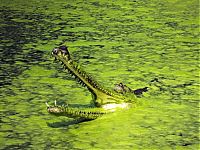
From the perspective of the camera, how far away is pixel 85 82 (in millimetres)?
1845

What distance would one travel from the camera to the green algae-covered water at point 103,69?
68.1 inches

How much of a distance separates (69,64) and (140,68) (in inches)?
27.5

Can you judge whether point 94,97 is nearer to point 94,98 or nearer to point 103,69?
point 94,98

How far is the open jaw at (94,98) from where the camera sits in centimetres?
176

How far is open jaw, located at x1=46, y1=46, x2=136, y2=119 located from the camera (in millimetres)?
1761

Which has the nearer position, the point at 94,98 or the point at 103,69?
the point at 94,98

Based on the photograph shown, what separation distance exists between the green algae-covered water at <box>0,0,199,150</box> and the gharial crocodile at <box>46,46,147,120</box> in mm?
30

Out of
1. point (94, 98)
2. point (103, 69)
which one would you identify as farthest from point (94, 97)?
point (103, 69)

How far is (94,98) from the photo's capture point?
192cm

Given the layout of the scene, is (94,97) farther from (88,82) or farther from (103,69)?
(103,69)

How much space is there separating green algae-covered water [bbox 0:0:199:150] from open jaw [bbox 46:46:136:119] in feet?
0.10

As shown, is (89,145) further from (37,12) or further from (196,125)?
(37,12)

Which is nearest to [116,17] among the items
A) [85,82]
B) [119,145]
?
[85,82]

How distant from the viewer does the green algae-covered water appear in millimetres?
1729
